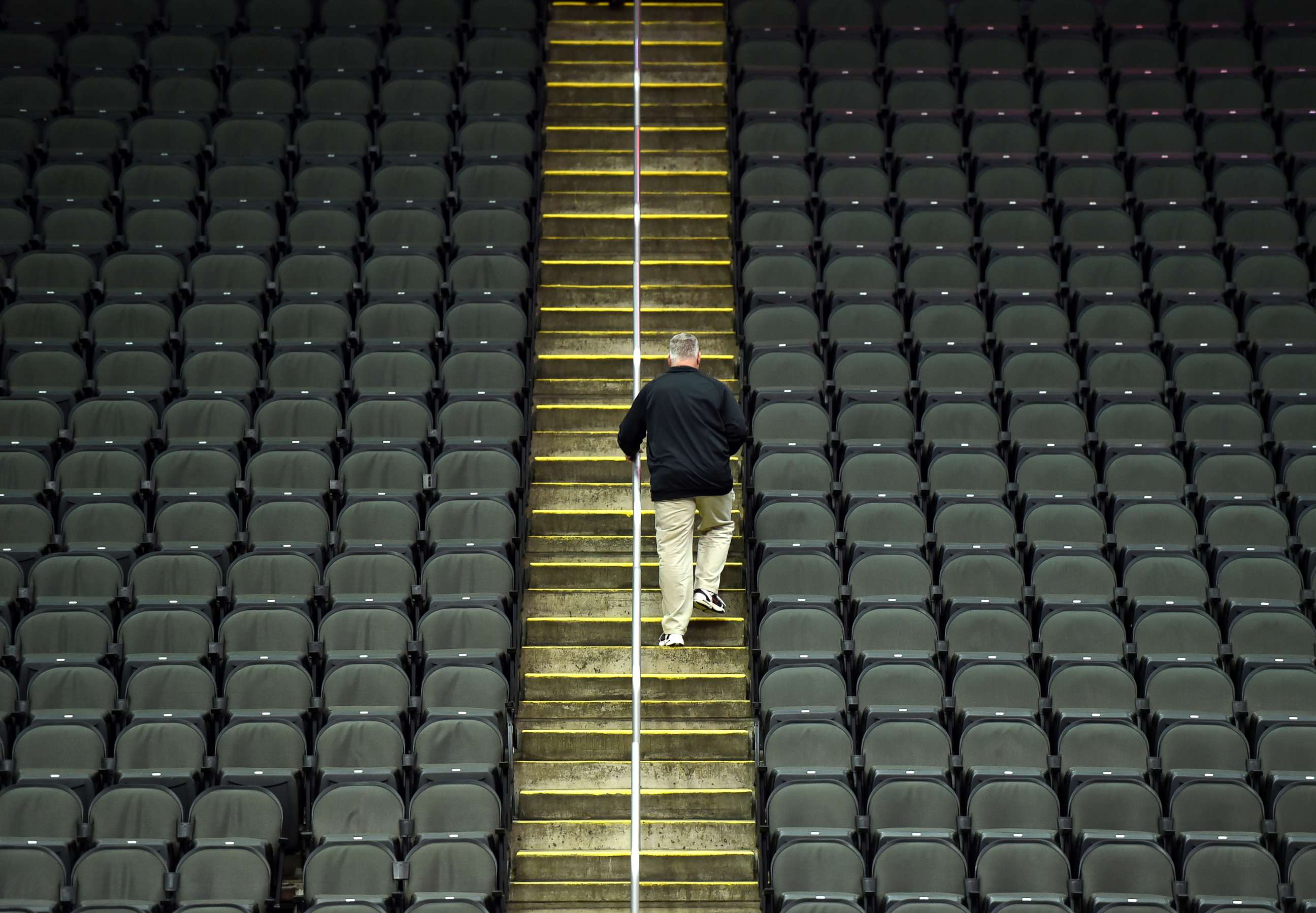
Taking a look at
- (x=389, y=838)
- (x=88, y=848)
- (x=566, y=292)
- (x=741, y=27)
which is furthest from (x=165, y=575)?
(x=741, y=27)

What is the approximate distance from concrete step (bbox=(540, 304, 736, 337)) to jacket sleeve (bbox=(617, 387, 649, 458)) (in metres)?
1.63

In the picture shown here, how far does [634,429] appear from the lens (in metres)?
5.73

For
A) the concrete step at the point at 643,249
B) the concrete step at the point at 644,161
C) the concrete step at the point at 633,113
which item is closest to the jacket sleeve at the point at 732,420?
the concrete step at the point at 643,249

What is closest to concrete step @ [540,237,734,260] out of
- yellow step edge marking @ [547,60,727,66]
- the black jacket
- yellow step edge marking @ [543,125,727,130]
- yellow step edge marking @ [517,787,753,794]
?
yellow step edge marking @ [543,125,727,130]

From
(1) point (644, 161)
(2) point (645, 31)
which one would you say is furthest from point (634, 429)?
(2) point (645, 31)

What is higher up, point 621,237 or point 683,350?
point 621,237

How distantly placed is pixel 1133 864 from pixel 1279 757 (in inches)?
31.2

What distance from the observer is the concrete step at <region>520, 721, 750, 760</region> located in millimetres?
5676

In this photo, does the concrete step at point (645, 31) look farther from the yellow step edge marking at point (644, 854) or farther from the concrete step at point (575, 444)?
the yellow step edge marking at point (644, 854)

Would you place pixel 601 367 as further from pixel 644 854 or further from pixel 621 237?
pixel 644 854

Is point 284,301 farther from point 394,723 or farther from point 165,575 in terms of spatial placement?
point 394,723

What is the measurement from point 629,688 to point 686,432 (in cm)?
102

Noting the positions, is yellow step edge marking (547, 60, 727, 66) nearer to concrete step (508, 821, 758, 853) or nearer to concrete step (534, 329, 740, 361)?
concrete step (534, 329, 740, 361)

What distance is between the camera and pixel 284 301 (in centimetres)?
731
